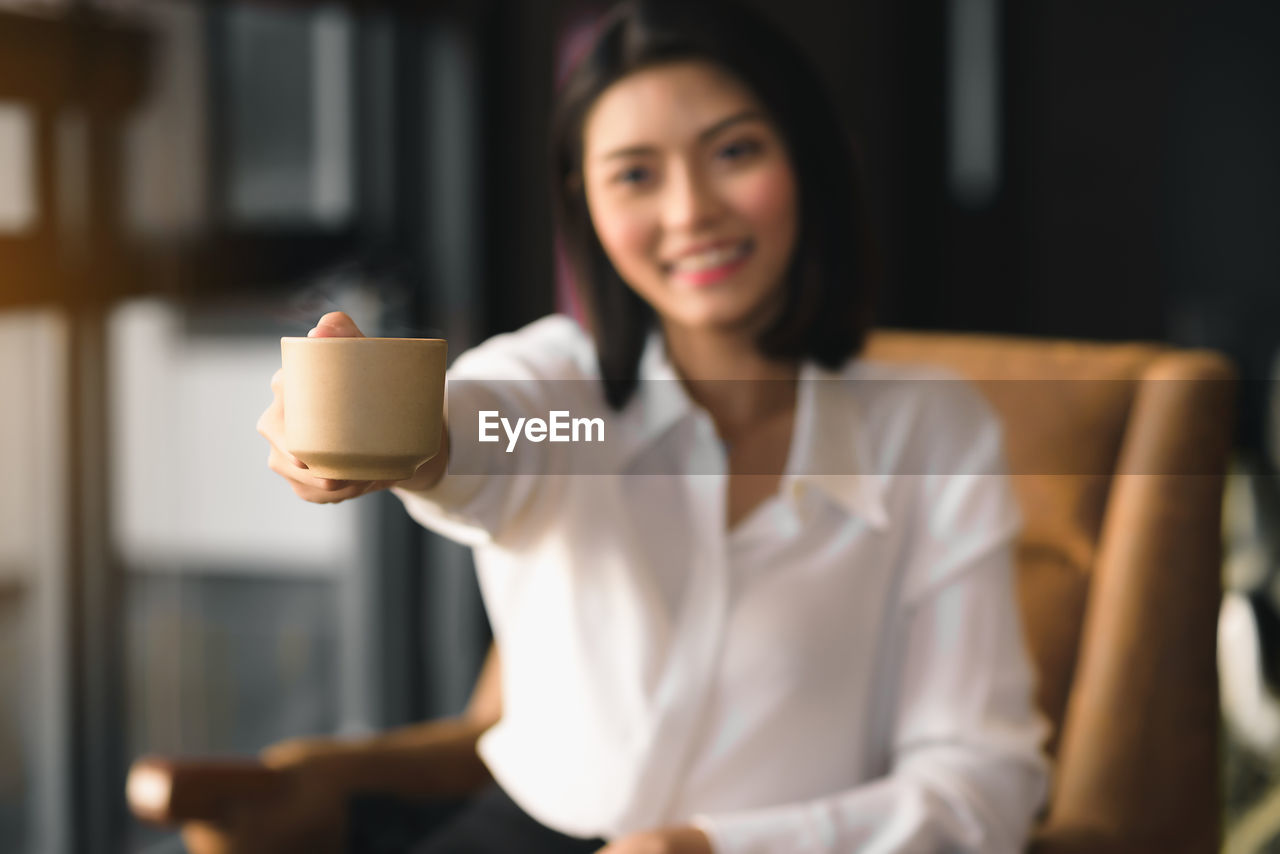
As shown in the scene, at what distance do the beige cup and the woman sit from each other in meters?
0.09

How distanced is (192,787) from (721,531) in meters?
0.32

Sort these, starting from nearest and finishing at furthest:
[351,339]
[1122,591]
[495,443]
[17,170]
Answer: [351,339]
[495,443]
[1122,591]
[17,170]

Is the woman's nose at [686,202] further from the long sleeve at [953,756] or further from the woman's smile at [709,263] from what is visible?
the long sleeve at [953,756]

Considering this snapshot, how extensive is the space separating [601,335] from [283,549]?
73 cm

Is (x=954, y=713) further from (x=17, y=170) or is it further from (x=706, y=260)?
(x=17, y=170)

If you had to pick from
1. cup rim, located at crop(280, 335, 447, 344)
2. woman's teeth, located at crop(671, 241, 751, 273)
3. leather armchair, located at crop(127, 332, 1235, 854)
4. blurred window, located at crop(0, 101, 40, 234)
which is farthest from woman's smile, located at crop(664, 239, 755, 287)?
blurred window, located at crop(0, 101, 40, 234)

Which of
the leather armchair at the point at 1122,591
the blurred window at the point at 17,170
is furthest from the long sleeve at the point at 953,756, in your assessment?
the blurred window at the point at 17,170

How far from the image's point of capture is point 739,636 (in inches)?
18.6

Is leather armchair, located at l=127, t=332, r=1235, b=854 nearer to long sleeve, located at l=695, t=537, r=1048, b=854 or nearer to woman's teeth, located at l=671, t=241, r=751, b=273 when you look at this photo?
long sleeve, located at l=695, t=537, r=1048, b=854

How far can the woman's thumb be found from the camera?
313 millimetres

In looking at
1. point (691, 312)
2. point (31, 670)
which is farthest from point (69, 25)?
point (691, 312)

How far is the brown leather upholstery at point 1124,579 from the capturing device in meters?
0.64

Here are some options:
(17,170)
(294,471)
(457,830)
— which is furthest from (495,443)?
(17,170)

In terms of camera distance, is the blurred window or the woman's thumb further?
the blurred window
